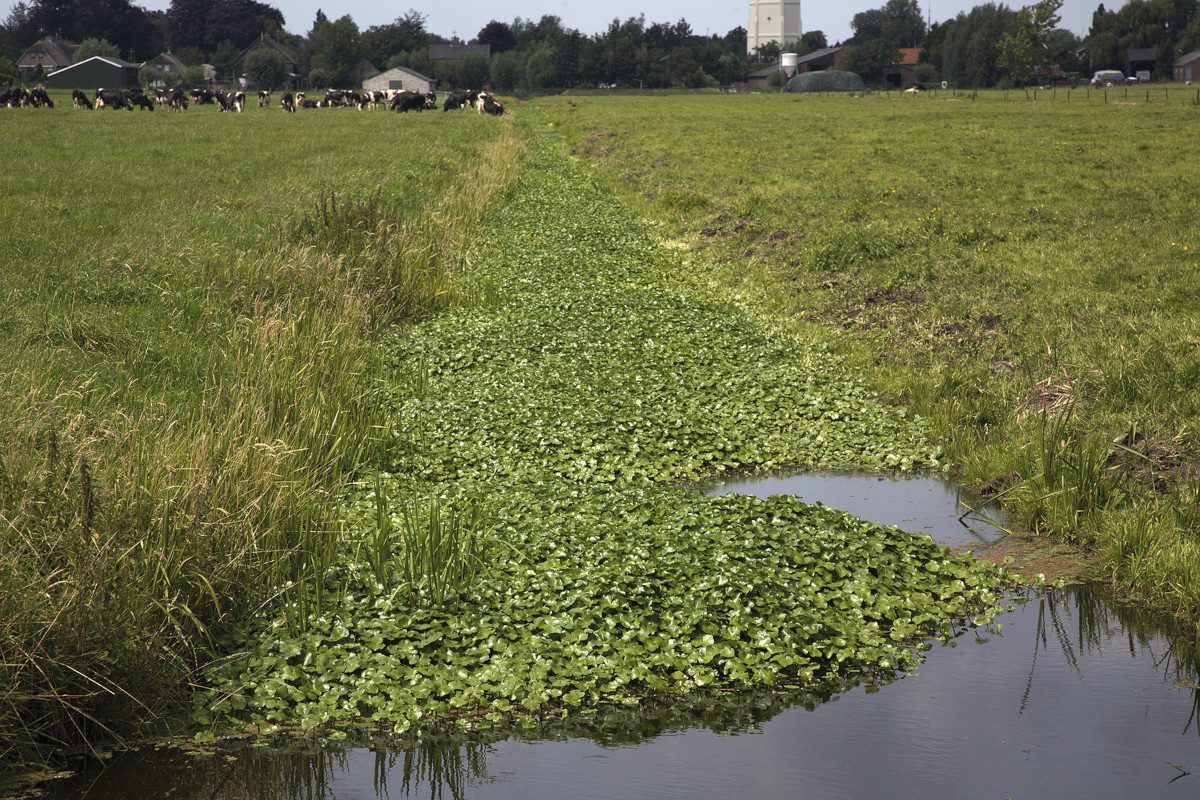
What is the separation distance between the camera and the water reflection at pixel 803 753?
6.30m

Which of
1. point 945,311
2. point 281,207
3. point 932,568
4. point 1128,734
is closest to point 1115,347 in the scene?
point 945,311

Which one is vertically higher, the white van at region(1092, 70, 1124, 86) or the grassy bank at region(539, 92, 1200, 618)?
the white van at region(1092, 70, 1124, 86)

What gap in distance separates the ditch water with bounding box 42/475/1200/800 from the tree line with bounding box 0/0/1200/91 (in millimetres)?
124141

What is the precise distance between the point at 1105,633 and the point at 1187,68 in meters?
140

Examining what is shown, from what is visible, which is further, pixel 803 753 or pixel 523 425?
pixel 523 425

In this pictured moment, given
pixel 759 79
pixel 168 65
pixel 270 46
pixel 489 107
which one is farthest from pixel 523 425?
pixel 270 46

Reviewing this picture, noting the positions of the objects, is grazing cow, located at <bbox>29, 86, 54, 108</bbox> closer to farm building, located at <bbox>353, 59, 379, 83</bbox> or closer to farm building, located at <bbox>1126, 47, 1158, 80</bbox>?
farm building, located at <bbox>353, 59, 379, 83</bbox>

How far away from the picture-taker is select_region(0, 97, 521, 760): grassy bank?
671cm

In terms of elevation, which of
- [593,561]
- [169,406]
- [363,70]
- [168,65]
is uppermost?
Result: [168,65]

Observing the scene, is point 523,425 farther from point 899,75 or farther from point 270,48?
point 270,48

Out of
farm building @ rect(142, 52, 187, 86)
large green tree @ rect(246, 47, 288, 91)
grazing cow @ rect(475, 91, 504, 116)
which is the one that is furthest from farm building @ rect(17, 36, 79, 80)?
grazing cow @ rect(475, 91, 504, 116)

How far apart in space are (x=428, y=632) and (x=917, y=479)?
5695 mm

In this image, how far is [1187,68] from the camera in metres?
128

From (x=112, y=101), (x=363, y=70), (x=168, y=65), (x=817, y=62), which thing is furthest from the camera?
(x=817, y=62)
